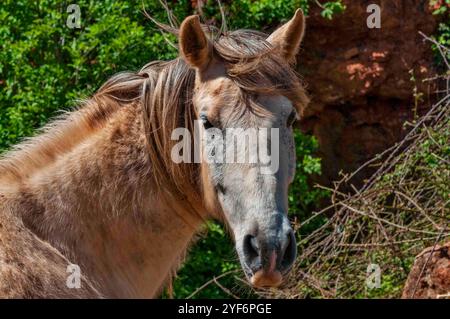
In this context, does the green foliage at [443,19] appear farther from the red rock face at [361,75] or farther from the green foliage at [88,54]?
the green foliage at [88,54]

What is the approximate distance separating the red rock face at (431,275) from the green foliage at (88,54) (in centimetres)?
243

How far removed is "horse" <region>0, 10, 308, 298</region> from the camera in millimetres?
3775

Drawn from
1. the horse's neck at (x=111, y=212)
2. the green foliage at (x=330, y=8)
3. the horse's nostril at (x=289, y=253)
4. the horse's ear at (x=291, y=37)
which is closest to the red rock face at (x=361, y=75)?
the green foliage at (x=330, y=8)

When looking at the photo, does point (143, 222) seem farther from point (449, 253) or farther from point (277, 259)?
point (449, 253)

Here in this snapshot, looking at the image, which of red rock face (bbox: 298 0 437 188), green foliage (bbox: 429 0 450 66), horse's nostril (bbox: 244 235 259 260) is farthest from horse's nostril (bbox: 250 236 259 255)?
red rock face (bbox: 298 0 437 188)

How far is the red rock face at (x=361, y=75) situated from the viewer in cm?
1129

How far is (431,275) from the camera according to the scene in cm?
621

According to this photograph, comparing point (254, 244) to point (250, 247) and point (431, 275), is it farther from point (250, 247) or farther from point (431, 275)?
point (431, 275)

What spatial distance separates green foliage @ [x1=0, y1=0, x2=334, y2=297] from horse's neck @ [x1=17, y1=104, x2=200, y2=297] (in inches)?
172

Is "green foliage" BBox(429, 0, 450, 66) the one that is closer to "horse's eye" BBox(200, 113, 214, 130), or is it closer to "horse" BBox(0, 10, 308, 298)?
"horse" BBox(0, 10, 308, 298)

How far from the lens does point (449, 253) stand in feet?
20.3

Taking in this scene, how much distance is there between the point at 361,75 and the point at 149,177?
300 inches
